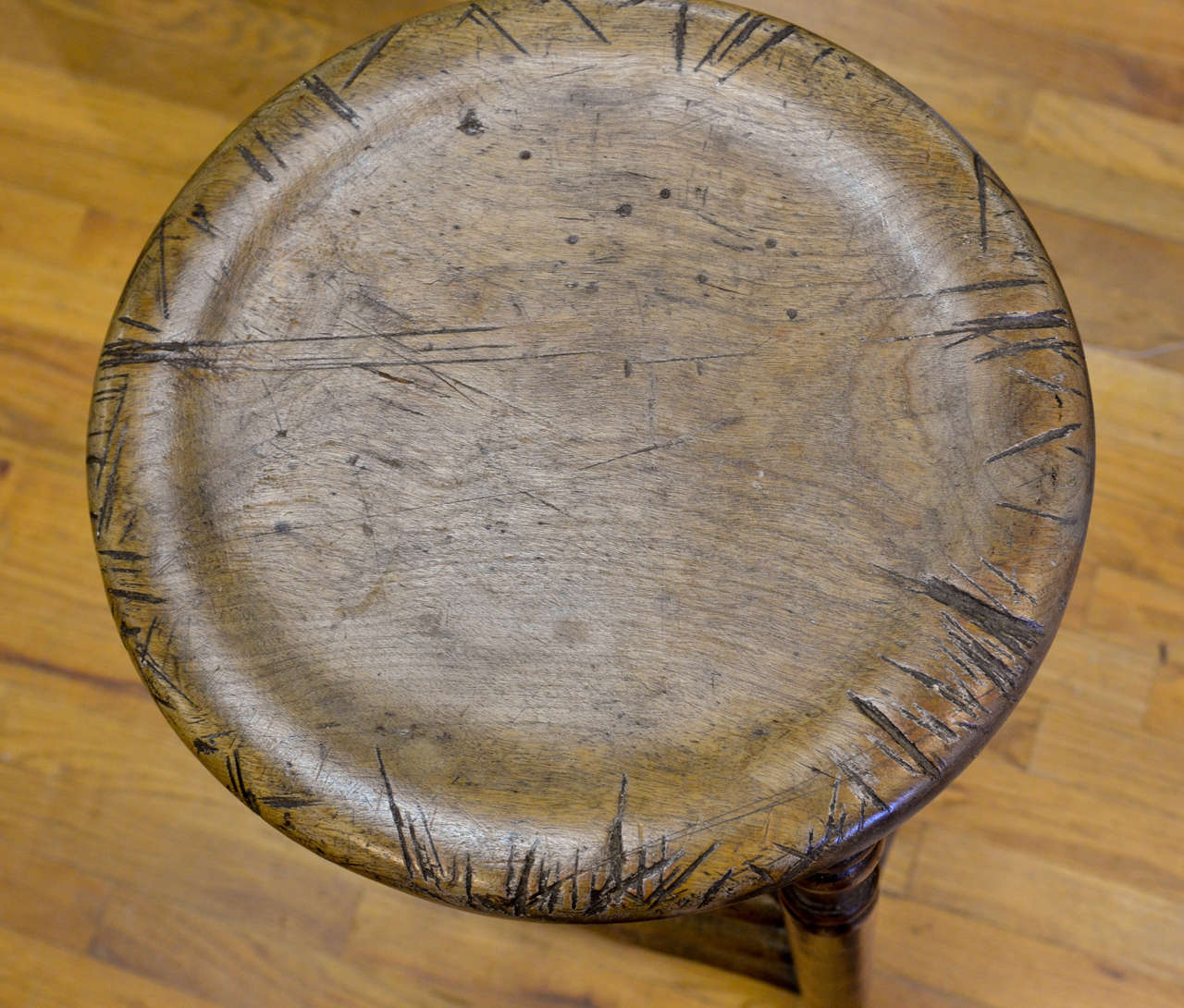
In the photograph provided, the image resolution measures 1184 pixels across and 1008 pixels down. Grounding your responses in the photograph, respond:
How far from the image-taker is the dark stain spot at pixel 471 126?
621mm

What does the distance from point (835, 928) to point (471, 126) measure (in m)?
0.54

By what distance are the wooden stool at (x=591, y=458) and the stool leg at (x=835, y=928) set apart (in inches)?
5.3

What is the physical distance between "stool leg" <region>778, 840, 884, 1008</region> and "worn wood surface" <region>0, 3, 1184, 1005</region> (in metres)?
0.18

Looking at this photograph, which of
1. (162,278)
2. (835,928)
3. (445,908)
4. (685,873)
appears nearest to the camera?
(685,873)

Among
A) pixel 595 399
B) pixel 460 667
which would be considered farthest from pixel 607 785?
pixel 595 399

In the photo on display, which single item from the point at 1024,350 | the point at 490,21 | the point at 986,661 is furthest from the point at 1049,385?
the point at 490,21

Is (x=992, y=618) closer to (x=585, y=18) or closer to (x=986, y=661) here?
(x=986, y=661)

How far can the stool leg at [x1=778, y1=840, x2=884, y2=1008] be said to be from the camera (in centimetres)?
68

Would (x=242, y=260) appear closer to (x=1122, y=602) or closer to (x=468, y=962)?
(x=468, y=962)

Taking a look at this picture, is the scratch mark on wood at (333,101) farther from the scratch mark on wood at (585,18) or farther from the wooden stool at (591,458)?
the scratch mark on wood at (585,18)

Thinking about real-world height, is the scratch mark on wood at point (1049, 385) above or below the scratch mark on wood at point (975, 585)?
above

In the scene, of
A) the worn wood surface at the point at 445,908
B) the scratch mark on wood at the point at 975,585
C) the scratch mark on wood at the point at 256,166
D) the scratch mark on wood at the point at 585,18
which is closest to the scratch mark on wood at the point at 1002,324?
the scratch mark on wood at the point at 975,585

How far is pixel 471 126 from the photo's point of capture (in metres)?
0.62

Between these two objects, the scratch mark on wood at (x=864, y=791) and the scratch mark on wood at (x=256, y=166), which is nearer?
the scratch mark on wood at (x=864, y=791)
